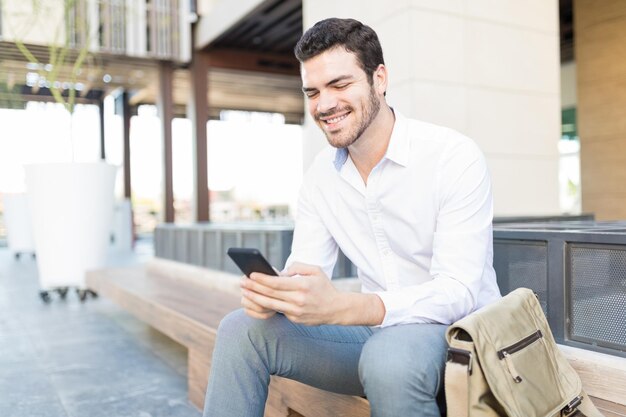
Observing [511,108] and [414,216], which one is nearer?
[414,216]

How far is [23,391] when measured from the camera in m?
2.24

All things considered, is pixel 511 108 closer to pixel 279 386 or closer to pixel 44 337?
pixel 279 386

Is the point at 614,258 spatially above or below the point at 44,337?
above

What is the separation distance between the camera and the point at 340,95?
4.42 ft

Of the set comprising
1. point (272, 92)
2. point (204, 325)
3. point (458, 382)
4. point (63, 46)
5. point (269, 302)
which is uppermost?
point (272, 92)

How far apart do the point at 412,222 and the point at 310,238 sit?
12.1 inches

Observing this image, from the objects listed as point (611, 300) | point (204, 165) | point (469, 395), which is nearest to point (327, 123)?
point (469, 395)

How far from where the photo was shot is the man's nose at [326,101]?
1350mm

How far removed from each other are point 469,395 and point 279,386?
799 millimetres

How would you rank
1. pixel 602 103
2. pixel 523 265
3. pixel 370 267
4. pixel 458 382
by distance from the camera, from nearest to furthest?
pixel 458 382 < pixel 370 267 < pixel 523 265 < pixel 602 103

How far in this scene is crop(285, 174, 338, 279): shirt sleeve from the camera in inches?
60.2

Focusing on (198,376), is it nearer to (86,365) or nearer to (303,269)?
(86,365)

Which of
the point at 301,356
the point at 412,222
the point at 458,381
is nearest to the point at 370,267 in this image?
the point at 412,222

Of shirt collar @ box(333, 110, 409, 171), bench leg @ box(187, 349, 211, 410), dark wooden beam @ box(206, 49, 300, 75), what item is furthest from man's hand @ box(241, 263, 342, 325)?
dark wooden beam @ box(206, 49, 300, 75)
